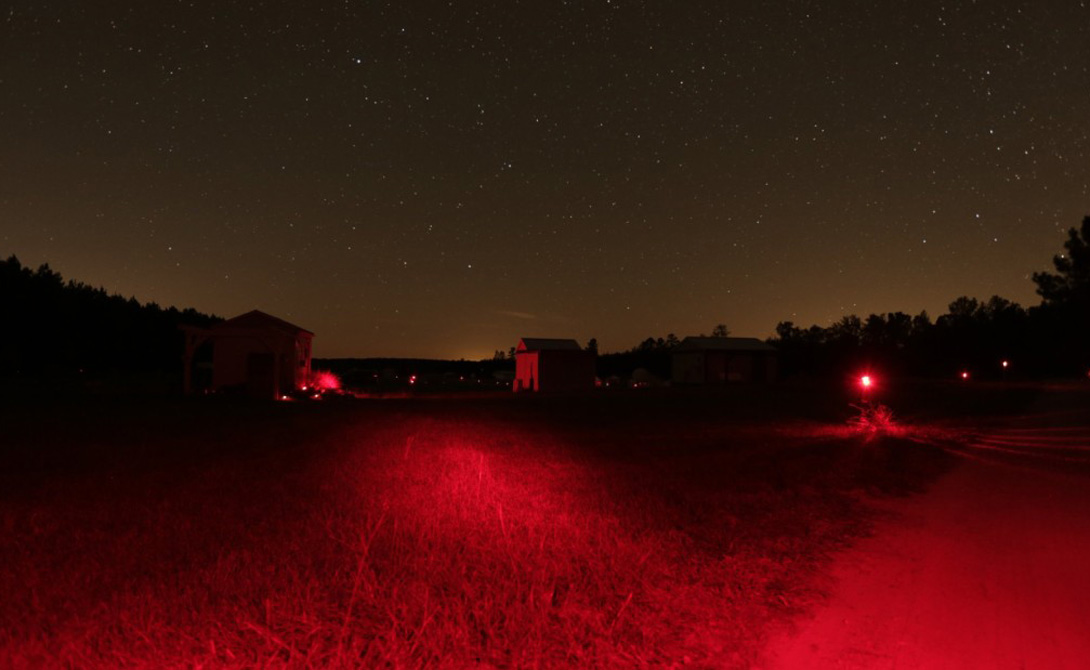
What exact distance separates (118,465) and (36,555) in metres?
6.19

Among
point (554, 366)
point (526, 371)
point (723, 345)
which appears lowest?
point (526, 371)

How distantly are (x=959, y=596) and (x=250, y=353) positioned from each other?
104 ft

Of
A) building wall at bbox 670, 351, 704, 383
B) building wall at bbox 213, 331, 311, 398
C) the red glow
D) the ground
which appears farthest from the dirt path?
building wall at bbox 670, 351, 704, 383

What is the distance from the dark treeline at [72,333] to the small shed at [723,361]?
127 feet

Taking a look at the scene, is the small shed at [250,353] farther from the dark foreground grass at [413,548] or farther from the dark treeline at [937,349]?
the dark treeline at [937,349]

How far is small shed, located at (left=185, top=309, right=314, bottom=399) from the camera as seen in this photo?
31.7 meters

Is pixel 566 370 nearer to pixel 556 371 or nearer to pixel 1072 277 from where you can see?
pixel 556 371

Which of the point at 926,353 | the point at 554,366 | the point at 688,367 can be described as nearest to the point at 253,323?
the point at 554,366

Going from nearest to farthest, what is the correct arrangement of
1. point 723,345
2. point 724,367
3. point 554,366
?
point 554,366, point 724,367, point 723,345

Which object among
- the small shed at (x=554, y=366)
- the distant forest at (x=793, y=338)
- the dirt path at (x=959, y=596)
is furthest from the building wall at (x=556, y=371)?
the dirt path at (x=959, y=596)

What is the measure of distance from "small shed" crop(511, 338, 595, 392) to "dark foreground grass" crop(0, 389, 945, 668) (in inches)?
1167

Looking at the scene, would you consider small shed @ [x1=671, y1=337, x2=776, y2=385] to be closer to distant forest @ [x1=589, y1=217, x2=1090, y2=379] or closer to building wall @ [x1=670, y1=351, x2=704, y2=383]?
building wall @ [x1=670, y1=351, x2=704, y2=383]

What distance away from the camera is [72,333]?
61156mm

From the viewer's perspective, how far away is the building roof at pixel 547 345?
46.6m
